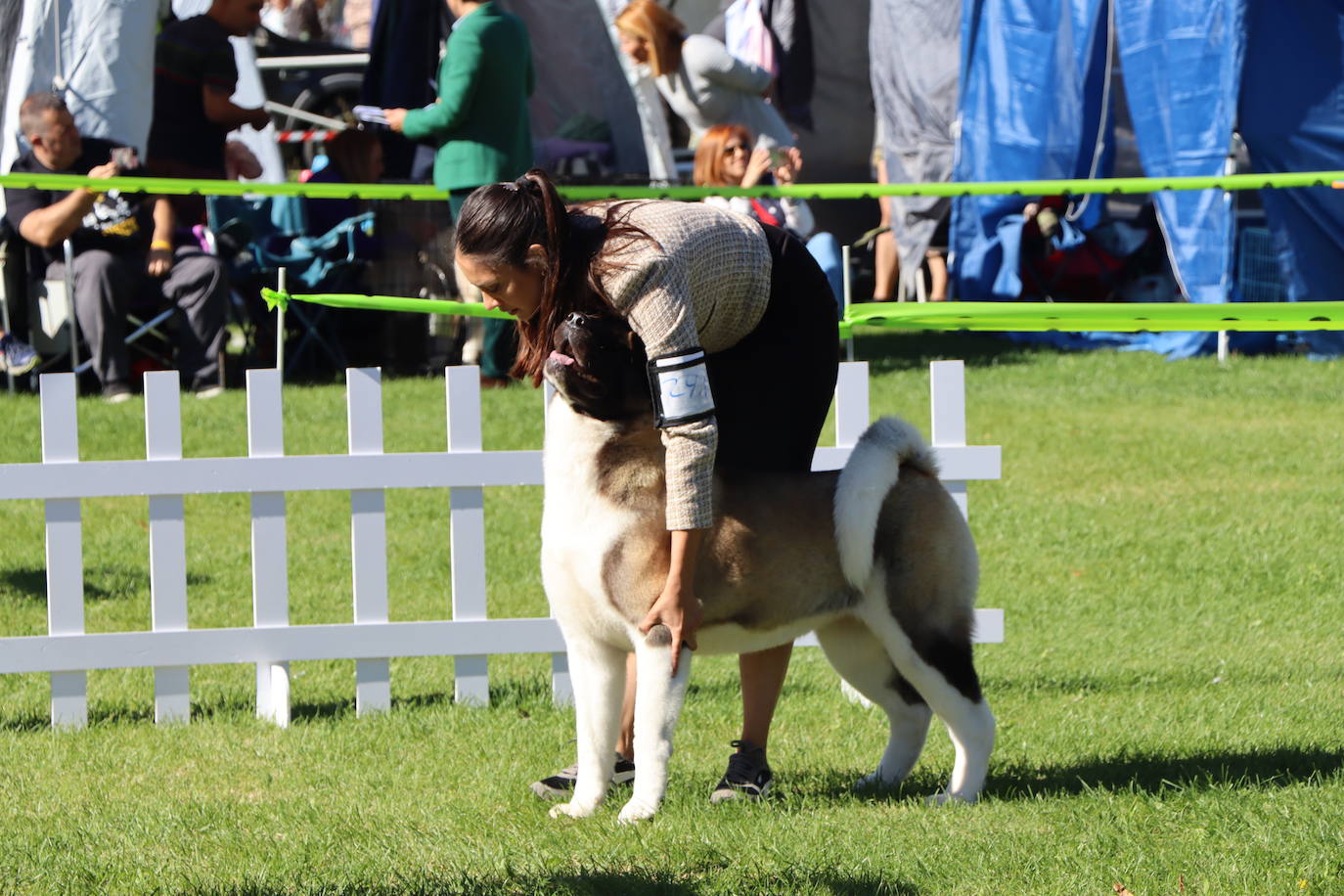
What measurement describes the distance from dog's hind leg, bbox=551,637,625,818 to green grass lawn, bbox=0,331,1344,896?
80 mm

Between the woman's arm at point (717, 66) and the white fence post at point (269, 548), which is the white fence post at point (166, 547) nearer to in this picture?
the white fence post at point (269, 548)

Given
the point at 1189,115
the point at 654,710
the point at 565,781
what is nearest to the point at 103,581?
the point at 565,781

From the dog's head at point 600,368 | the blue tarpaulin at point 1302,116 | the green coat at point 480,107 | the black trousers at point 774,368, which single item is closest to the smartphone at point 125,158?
the green coat at point 480,107

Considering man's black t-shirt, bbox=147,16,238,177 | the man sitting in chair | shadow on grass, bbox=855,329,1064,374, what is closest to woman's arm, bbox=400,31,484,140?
the man sitting in chair

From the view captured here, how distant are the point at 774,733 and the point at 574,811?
3.17 feet

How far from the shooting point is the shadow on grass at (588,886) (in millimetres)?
2943

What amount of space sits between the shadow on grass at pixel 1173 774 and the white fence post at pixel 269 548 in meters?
2.02

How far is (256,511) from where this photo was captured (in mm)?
4406

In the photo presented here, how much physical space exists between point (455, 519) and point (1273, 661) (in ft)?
8.33

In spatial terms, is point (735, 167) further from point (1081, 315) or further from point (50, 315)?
point (1081, 315)

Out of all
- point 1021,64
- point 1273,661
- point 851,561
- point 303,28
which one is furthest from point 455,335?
point 303,28

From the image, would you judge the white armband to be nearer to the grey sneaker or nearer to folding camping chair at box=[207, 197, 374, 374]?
the grey sneaker

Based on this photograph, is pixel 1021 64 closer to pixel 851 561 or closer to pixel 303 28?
pixel 851 561

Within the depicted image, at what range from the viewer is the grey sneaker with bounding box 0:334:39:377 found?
845 cm
